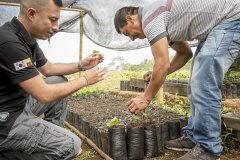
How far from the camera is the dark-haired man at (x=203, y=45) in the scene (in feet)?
8.93

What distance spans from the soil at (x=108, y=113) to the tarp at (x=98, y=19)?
2.00m

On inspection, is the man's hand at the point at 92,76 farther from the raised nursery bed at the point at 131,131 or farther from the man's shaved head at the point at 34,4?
the raised nursery bed at the point at 131,131

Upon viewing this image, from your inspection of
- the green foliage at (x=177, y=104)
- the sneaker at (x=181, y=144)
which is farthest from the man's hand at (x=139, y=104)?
the green foliage at (x=177, y=104)

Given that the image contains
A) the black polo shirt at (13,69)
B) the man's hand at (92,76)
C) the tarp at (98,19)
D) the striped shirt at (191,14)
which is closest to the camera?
the black polo shirt at (13,69)

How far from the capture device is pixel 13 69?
2.12 metres

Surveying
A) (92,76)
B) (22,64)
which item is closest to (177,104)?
(92,76)

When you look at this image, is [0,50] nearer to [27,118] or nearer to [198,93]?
[27,118]

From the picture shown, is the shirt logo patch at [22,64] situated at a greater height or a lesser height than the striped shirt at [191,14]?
lesser

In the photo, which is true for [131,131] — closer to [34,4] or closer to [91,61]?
[91,61]

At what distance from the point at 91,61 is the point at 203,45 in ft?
3.50

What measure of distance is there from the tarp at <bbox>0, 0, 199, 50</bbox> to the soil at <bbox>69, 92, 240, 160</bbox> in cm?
200

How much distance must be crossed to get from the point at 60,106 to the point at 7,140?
74 cm

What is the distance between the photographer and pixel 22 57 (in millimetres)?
2131

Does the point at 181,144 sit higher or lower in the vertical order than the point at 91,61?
lower
